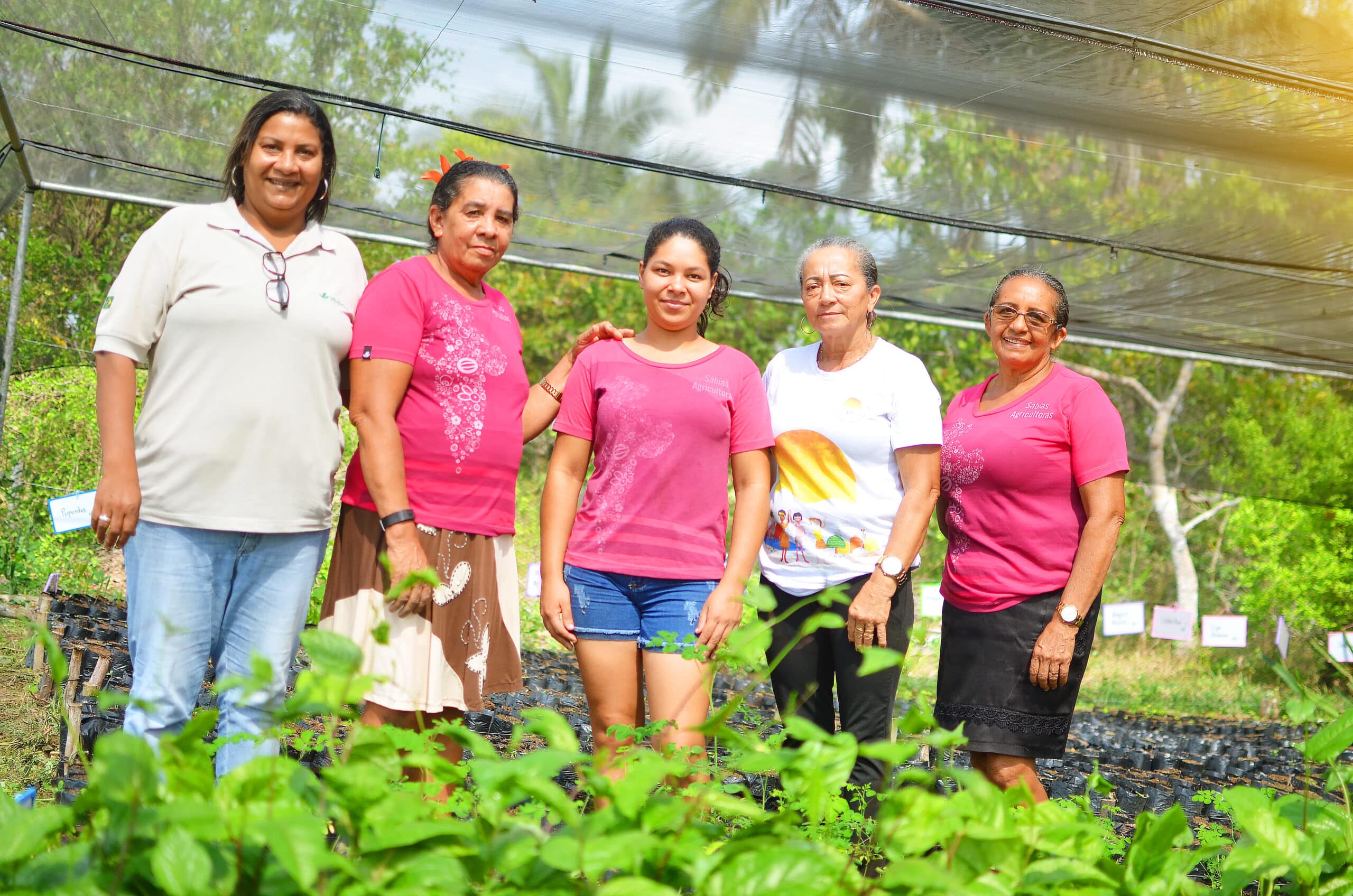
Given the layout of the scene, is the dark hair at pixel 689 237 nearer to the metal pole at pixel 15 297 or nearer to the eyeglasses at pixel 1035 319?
the eyeglasses at pixel 1035 319

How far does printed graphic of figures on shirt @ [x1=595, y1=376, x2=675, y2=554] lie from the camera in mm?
2295

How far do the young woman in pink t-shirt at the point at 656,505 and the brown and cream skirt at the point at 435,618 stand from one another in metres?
0.16

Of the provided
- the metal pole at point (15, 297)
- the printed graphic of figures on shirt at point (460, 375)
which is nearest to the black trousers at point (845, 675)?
the printed graphic of figures on shirt at point (460, 375)

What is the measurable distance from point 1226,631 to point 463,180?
20.8 ft

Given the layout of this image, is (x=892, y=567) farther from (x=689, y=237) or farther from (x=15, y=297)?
(x=15, y=297)

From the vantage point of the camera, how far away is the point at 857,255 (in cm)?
253

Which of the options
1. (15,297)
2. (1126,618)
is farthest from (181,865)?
(1126,618)

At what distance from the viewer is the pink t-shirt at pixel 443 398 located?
209cm

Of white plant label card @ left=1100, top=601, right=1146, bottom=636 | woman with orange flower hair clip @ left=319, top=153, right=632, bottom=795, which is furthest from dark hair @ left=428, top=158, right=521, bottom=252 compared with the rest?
white plant label card @ left=1100, top=601, right=1146, bottom=636

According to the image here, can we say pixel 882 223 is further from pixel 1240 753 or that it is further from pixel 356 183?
pixel 1240 753

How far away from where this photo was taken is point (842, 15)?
313 cm

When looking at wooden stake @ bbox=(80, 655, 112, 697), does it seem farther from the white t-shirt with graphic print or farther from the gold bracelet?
the white t-shirt with graphic print

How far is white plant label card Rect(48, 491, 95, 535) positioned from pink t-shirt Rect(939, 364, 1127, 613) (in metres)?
3.15

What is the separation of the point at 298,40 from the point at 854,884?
11.8 feet
